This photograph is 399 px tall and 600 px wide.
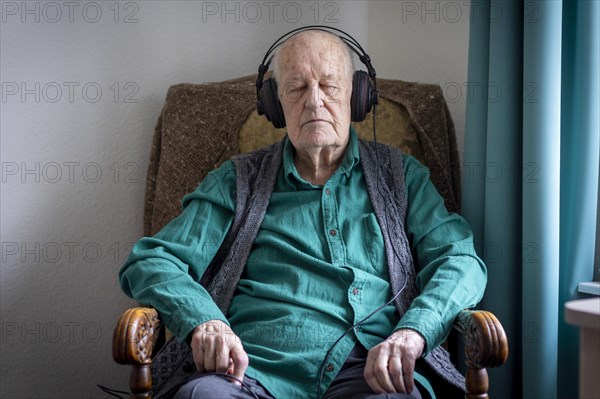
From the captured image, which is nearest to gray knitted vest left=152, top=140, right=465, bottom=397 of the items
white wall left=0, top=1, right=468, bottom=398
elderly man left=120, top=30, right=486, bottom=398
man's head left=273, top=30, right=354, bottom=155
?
elderly man left=120, top=30, right=486, bottom=398

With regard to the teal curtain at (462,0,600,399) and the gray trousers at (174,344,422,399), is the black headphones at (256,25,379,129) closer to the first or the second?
the teal curtain at (462,0,600,399)

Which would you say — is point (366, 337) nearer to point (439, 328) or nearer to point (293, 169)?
point (439, 328)

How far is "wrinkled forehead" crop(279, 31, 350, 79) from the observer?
1505 mm

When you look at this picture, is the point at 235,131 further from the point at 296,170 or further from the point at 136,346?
the point at 136,346

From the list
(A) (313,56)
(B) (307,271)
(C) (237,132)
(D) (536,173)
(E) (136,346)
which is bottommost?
(E) (136,346)

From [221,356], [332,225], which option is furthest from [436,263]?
[221,356]

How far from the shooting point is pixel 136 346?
1172 millimetres

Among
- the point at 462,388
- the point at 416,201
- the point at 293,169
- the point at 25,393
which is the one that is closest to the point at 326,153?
the point at 293,169

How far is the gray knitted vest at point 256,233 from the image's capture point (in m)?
1.36

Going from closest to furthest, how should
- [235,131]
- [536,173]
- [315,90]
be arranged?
[536,173], [315,90], [235,131]

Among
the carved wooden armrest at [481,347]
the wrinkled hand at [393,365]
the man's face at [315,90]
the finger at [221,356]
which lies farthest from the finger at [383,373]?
the man's face at [315,90]

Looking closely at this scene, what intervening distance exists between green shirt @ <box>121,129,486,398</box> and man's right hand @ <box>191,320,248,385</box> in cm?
4

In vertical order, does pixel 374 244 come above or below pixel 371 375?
above

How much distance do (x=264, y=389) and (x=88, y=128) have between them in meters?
1.10
